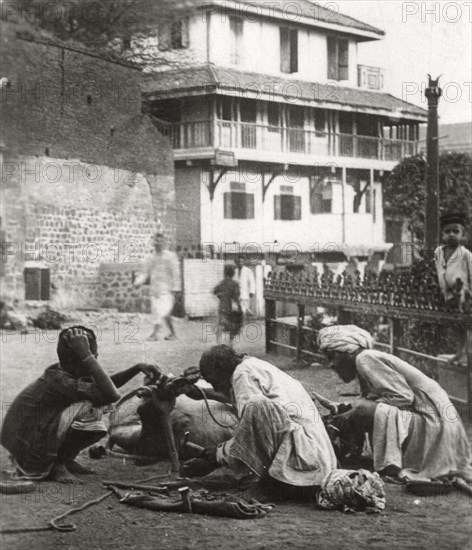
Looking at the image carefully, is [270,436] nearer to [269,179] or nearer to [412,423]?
[412,423]

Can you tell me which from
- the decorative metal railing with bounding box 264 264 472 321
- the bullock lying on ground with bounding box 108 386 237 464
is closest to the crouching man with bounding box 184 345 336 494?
the bullock lying on ground with bounding box 108 386 237 464

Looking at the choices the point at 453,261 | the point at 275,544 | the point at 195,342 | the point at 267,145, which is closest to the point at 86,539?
the point at 275,544

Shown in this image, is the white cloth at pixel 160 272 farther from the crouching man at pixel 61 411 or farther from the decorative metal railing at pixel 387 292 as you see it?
the decorative metal railing at pixel 387 292

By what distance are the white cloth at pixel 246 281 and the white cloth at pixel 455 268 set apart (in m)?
1.17

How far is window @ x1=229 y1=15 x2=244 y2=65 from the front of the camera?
16.6 feet

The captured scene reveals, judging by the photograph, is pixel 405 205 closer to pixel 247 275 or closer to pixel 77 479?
pixel 247 275

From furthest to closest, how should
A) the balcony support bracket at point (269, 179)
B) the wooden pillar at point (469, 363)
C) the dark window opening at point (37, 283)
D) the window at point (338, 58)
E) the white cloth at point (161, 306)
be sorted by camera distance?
the wooden pillar at point (469, 363), the window at point (338, 58), the balcony support bracket at point (269, 179), the white cloth at point (161, 306), the dark window opening at point (37, 283)

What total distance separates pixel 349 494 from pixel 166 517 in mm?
952

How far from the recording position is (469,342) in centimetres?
569

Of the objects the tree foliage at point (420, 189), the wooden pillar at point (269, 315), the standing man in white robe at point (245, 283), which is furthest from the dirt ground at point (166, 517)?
the tree foliage at point (420, 189)

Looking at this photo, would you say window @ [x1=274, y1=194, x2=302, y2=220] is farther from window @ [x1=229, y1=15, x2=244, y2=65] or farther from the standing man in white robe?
window @ [x1=229, y1=15, x2=244, y2=65]

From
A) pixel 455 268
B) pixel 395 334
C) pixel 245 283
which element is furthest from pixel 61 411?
pixel 455 268

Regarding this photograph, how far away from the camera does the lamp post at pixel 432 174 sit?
18.2ft

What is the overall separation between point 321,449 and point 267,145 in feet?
5.67
